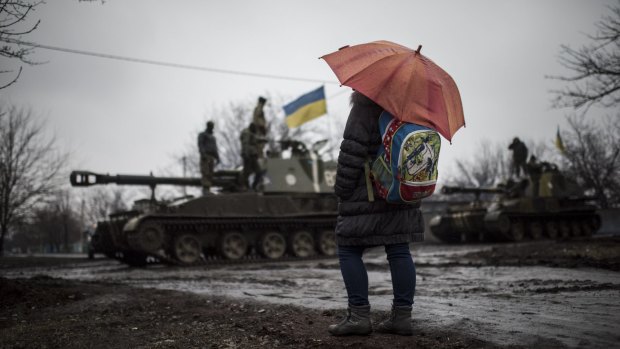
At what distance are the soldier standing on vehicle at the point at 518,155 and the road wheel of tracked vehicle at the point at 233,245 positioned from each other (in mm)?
12841

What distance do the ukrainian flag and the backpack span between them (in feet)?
63.5

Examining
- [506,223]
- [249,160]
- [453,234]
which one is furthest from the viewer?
[453,234]

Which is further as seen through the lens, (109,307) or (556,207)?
(556,207)

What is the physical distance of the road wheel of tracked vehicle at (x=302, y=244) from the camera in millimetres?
17719

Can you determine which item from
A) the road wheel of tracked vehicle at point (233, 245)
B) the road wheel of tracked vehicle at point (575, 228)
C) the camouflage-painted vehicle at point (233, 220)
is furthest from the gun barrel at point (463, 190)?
the road wheel of tracked vehicle at point (233, 245)

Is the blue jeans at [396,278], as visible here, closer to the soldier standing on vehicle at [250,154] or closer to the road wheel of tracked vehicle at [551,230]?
the soldier standing on vehicle at [250,154]

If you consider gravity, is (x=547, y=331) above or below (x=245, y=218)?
below

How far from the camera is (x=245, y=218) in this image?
1662 cm

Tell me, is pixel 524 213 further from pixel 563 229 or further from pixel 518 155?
pixel 563 229

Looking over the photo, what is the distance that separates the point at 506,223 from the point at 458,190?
2588 mm

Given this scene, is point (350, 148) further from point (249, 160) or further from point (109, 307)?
point (249, 160)

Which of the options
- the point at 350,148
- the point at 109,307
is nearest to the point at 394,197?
the point at 350,148

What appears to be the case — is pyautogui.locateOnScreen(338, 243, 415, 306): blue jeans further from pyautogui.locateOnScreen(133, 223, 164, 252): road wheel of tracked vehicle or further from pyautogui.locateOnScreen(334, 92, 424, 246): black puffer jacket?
pyautogui.locateOnScreen(133, 223, 164, 252): road wheel of tracked vehicle

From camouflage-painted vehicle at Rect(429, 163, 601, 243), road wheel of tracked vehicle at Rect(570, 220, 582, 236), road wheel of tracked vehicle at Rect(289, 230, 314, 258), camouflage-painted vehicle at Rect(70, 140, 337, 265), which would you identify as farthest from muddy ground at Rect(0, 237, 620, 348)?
road wheel of tracked vehicle at Rect(570, 220, 582, 236)
